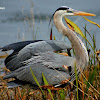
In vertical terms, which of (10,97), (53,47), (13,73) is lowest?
(10,97)

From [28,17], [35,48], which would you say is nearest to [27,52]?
[35,48]

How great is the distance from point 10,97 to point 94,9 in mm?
5853

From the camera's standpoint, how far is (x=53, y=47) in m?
3.10

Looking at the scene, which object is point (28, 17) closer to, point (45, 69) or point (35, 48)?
point (35, 48)

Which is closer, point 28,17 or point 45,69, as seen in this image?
point 45,69

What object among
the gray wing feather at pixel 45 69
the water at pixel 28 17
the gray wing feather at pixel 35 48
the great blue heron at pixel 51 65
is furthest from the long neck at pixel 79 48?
the water at pixel 28 17

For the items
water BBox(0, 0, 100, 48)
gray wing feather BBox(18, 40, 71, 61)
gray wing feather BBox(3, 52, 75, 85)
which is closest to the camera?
gray wing feather BBox(3, 52, 75, 85)

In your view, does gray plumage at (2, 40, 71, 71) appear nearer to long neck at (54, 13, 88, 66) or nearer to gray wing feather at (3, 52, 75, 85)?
gray wing feather at (3, 52, 75, 85)

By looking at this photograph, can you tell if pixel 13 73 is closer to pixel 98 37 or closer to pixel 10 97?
pixel 10 97

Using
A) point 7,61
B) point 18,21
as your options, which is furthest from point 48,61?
point 18,21

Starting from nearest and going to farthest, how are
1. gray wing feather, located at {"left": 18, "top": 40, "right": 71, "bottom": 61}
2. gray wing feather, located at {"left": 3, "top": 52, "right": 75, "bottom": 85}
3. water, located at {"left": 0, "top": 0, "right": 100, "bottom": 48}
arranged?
1. gray wing feather, located at {"left": 3, "top": 52, "right": 75, "bottom": 85}
2. gray wing feather, located at {"left": 18, "top": 40, "right": 71, "bottom": 61}
3. water, located at {"left": 0, "top": 0, "right": 100, "bottom": 48}

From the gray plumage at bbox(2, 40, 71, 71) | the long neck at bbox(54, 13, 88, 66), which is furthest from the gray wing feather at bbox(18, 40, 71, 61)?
the long neck at bbox(54, 13, 88, 66)

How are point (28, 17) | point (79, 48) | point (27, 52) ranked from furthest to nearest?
1. point (28, 17)
2. point (27, 52)
3. point (79, 48)

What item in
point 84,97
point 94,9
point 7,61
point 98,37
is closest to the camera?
point 84,97
